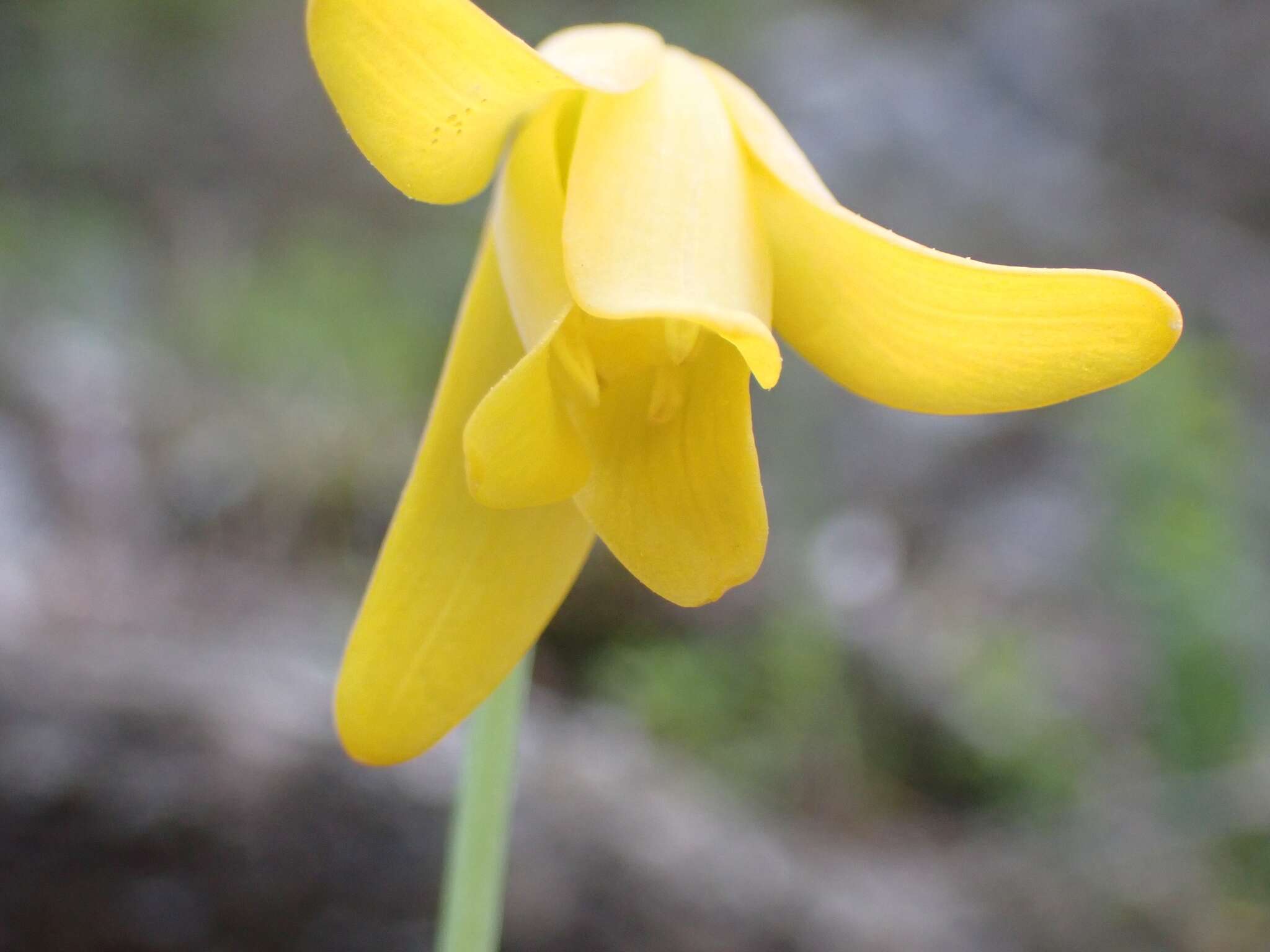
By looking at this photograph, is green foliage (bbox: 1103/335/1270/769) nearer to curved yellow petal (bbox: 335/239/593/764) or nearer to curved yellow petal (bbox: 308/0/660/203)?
curved yellow petal (bbox: 335/239/593/764)

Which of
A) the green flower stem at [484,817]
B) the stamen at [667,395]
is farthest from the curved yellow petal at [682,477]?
the green flower stem at [484,817]

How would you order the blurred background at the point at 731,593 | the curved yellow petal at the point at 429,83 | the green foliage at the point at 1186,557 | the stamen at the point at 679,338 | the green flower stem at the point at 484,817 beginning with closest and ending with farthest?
the curved yellow petal at the point at 429,83 < the stamen at the point at 679,338 < the green flower stem at the point at 484,817 < the blurred background at the point at 731,593 < the green foliage at the point at 1186,557

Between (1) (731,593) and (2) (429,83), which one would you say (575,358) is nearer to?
(2) (429,83)

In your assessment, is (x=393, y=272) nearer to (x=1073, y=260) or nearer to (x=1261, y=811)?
(x=1073, y=260)

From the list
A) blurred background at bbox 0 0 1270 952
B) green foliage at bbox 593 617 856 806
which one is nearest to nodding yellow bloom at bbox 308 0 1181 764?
blurred background at bbox 0 0 1270 952

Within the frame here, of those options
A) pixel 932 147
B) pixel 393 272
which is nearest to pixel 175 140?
pixel 393 272

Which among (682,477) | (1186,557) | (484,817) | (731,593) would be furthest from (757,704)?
(682,477)

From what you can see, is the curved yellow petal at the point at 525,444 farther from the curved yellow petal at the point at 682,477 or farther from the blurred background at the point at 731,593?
the blurred background at the point at 731,593
